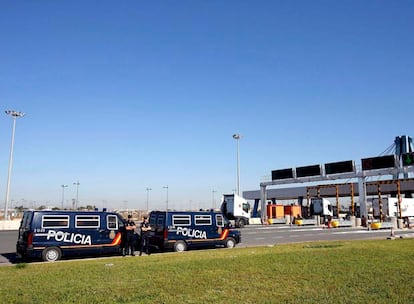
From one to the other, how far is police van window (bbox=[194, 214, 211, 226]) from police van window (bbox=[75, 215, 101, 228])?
15.2 feet

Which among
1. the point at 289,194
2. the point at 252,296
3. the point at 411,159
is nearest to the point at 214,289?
the point at 252,296

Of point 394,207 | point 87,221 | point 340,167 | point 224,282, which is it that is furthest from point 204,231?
point 394,207

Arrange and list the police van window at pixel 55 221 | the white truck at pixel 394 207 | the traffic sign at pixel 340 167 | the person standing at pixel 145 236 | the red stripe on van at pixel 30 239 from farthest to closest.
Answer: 1. the white truck at pixel 394 207
2. the traffic sign at pixel 340 167
3. the person standing at pixel 145 236
4. the police van window at pixel 55 221
5. the red stripe on van at pixel 30 239

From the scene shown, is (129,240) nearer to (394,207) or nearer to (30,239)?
(30,239)

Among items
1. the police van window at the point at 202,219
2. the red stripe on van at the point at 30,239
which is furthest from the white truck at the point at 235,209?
the red stripe on van at the point at 30,239

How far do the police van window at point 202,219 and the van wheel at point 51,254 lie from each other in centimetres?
628

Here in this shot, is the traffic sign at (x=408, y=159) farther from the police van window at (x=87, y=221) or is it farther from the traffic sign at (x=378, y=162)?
the police van window at (x=87, y=221)

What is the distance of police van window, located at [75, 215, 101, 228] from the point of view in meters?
15.6

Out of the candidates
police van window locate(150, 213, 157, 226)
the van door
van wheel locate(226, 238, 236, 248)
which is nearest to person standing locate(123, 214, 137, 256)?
police van window locate(150, 213, 157, 226)

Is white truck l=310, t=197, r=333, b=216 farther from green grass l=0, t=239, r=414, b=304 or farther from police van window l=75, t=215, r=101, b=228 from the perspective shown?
police van window l=75, t=215, r=101, b=228

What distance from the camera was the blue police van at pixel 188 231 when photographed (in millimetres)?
17703

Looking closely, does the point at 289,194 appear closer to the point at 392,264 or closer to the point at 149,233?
the point at 149,233

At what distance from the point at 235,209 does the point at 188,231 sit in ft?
80.6

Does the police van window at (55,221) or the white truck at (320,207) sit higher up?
the white truck at (320,207)
